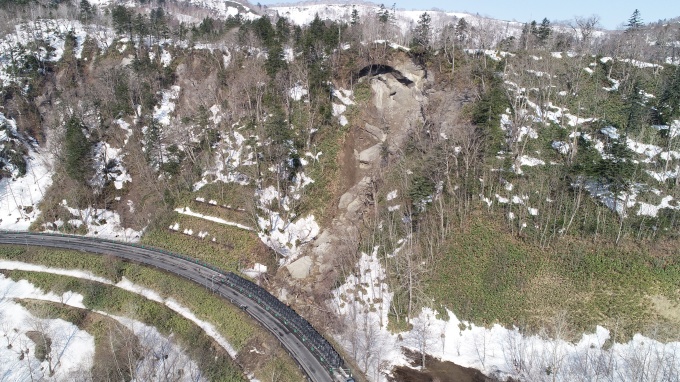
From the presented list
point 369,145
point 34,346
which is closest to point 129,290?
point 34,346

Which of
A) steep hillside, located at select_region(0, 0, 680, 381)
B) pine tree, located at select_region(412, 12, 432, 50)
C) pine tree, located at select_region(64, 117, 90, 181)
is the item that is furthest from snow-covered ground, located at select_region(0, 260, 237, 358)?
pine tree, located at select_region(412, 12, 432, 50)

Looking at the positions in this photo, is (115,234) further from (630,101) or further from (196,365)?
(630,101)

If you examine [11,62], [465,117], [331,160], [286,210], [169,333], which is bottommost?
[169,333]

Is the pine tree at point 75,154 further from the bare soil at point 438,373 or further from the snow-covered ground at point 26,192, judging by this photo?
the bare soil at point 438,373

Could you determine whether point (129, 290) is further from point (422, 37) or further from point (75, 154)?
point (422, 37)

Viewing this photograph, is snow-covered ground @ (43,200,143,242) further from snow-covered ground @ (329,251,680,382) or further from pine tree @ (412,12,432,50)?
pine tree @ (412,12,432,50)

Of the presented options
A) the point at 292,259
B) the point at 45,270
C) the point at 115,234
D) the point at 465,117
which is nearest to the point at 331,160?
the point at 292,259

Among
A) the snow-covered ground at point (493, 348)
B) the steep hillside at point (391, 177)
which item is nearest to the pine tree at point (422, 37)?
the steep hillside at point (391, 177)
